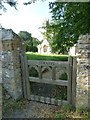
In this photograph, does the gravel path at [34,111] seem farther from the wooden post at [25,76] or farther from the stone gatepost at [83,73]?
the stone gatepost at [83,73]

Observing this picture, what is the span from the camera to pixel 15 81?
7.16 metres

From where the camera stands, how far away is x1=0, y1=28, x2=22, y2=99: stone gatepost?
709cm

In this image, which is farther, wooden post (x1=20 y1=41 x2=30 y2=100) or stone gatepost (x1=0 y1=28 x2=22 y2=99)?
wooden post (x1=20 y1=41 x2=30 y2=100)

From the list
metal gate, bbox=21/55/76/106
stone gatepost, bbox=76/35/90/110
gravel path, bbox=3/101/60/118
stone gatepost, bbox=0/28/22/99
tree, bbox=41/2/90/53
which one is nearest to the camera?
stone gatepost, bbox=76/35/90/110

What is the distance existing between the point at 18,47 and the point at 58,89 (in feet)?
6.63

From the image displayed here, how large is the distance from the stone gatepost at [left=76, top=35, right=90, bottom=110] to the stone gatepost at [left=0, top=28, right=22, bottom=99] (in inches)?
79.0

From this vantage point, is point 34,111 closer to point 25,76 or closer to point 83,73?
point 25,76

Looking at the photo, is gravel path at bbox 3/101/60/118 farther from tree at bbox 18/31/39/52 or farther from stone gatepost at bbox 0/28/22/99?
tree at bbox 18/31/39/52

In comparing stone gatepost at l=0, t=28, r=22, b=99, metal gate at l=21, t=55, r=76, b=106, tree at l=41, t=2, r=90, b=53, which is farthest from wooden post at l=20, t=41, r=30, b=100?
tree at l=41, t=2, r=90, b=53

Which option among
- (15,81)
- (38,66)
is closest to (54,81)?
(38,66)

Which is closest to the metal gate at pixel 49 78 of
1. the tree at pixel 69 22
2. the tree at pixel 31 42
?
the tree at pixel 69 22

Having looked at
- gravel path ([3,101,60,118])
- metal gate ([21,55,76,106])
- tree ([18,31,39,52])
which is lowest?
gravel path ([3,101,60,118])

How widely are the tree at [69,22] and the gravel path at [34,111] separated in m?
3.41

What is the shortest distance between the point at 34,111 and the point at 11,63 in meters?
1.62
